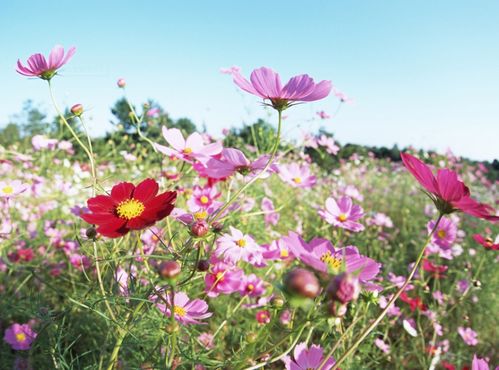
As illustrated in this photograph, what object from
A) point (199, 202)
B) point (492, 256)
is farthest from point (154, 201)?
point (492, 256)

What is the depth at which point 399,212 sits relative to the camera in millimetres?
Result: 3055

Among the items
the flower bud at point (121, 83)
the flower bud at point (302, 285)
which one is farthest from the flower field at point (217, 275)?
the flower bud at point (121, 83)

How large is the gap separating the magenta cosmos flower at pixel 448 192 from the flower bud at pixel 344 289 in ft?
0.75

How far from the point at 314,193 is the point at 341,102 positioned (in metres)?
1.15

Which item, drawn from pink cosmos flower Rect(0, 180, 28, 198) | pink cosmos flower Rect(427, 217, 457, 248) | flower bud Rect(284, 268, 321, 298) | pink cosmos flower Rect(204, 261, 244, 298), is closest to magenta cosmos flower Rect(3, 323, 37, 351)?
pink cosmos flower Rect(0, 180, 28, 198)

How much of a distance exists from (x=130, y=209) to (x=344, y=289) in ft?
1.16

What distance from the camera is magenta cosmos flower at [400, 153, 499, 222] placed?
48 cm

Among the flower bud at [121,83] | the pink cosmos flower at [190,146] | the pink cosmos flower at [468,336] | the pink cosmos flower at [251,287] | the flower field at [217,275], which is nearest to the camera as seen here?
the flower field at [217,275]

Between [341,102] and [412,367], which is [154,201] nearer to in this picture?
[412,367]

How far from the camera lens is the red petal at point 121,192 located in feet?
1.96

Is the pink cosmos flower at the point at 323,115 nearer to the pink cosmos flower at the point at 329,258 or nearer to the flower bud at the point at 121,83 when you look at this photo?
the flower bud at the point at 121,83

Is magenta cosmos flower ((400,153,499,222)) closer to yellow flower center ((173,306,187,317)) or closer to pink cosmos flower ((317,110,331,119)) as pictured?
yellow flower center ((173,306,187,317))

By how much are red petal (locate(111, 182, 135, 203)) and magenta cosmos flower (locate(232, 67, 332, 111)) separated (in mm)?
229

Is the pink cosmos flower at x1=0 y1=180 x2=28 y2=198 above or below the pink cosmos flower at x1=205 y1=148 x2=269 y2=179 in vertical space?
below
